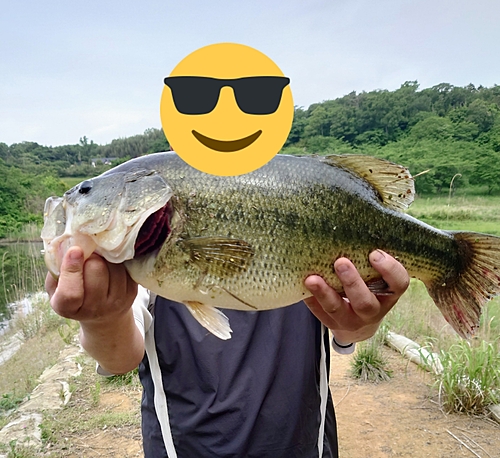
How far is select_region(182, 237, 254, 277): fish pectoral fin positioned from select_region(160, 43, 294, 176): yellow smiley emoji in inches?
13.2

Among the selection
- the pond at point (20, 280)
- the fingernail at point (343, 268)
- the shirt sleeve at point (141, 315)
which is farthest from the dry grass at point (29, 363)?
the fingernail at point (343, 268)

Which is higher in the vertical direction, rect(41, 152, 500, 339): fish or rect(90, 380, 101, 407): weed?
rect(41, 152, 500, 339): fish

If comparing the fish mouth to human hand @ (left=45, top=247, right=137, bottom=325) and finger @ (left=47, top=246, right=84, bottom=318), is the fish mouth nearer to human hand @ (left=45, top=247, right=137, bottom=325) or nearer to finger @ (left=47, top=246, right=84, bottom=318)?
human hand @ (left=45, top=247, right=137, bottom=325)

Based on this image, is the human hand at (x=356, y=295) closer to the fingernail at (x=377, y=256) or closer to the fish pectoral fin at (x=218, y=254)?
the fingernail at (x=377, y=256)

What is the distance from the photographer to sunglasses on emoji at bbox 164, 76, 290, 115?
54.1 inches

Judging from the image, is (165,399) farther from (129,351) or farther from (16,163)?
(16,163)

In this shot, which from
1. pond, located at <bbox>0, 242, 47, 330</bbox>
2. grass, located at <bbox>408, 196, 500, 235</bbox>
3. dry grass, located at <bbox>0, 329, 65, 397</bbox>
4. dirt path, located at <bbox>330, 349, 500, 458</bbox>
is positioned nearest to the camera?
dirt path, located at <bbox>330, 349, 500, 458</bbox>

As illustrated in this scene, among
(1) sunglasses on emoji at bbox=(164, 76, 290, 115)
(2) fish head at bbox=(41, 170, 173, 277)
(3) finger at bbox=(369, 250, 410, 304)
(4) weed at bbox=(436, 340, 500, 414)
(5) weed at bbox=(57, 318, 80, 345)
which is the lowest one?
(5) weed at bbox=(57, 318, 80, 345)

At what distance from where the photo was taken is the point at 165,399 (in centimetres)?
198

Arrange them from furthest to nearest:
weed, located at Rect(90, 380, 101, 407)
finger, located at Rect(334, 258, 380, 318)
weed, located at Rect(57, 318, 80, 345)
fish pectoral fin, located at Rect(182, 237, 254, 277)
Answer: weed, located at Rect(57, 318, 80, 345)
weed, located at Rect(90, 380, 101, 407)
finger, located at Rect(334, 258, 380, 318)
fish pectoral fin, located at Rect(182, 237, 254, 277)

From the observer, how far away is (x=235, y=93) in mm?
1389

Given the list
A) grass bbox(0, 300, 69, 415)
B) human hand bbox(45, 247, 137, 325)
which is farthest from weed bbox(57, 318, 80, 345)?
human hand bbox(45, 247, 137, 325)

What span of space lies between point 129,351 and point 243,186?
36.6 inches

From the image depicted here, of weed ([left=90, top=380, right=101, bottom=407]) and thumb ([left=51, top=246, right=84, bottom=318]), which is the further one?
weed ([left=90, top=380, right=101, bottom=407])
